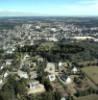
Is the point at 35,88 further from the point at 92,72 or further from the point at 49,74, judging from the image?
the point at 92,72

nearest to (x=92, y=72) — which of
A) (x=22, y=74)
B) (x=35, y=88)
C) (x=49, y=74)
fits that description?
(x=49, y=74)

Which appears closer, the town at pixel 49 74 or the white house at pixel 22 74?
the town at pixel 49 74

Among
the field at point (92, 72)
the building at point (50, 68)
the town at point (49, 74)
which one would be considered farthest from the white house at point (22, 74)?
the field at point (92, 72)

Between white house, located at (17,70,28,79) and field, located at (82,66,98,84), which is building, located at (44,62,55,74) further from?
field, located at (82,66,98,84)

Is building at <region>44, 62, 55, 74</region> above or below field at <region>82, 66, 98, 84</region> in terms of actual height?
below

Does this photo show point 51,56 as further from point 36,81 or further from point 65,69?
point 36,81

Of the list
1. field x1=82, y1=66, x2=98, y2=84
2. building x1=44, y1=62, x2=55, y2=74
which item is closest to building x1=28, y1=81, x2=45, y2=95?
building x1=44, y1=62, x2=55, y2=74

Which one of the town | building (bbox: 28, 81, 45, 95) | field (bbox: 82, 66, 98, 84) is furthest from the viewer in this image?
field (bbox: 82, 66, 98, 84)

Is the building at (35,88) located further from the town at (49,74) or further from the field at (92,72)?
the field at (92,72)

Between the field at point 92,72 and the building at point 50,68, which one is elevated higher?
the field at point 92,72

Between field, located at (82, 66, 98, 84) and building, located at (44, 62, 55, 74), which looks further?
building, located at (44, 62, 55, 74)
